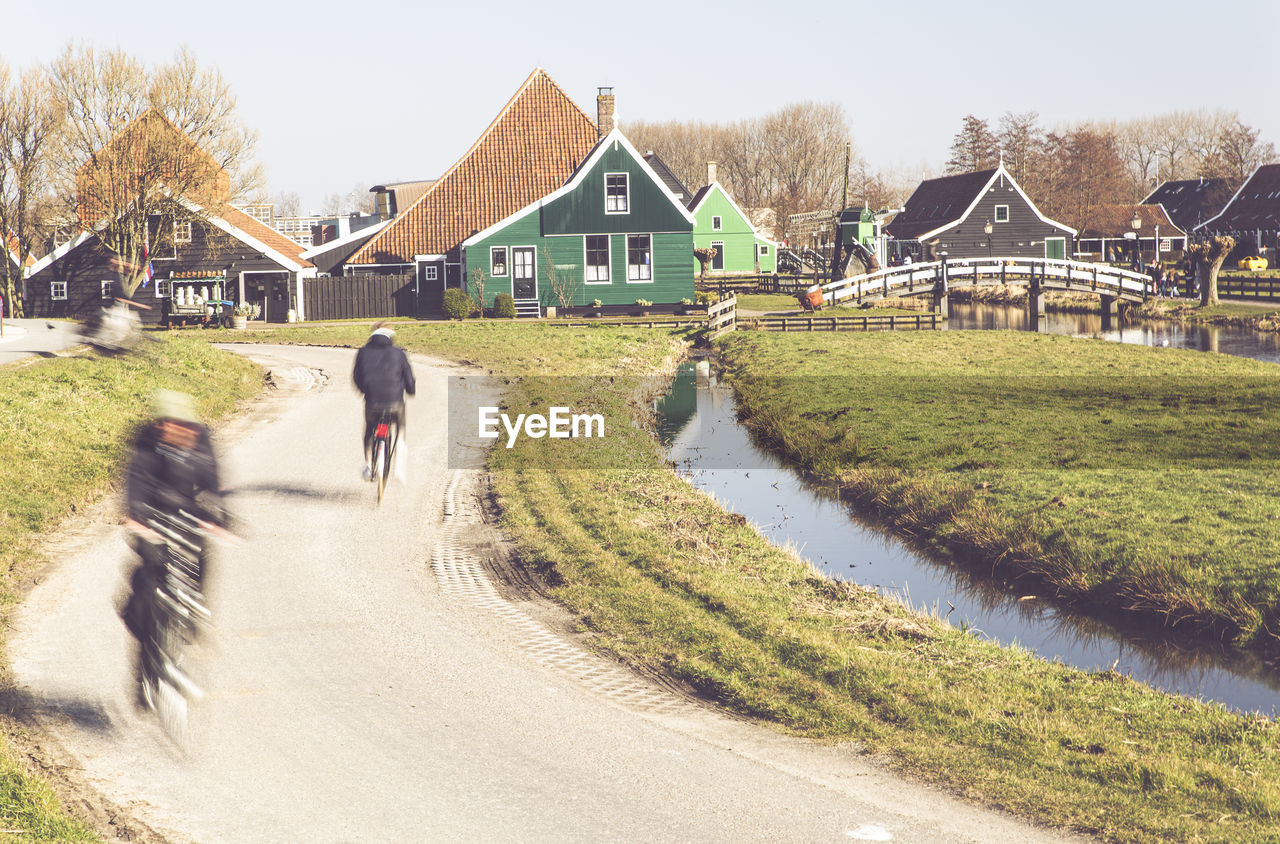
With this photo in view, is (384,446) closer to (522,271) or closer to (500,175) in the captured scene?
(522,271)

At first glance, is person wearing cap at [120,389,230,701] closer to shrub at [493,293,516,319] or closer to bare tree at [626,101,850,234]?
shrub at [493,293,516,319]

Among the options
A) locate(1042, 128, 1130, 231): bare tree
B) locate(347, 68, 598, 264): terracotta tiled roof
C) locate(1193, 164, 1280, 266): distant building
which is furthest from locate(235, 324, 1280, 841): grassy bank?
locate(1042, 128, 1130, 231): bare tree

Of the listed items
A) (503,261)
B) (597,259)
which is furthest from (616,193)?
(503,261)

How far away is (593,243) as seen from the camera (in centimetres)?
4597

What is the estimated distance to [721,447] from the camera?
2000 cm

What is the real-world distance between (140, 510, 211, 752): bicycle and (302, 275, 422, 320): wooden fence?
3966cm

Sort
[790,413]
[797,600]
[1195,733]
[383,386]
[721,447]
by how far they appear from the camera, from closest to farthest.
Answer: [1195,733], [797,600], [383,386], [721,447], [790,413]

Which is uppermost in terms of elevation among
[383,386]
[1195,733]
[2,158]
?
[2,158]

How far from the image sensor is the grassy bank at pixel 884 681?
623cm

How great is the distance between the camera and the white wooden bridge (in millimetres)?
47688

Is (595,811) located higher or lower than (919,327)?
lower

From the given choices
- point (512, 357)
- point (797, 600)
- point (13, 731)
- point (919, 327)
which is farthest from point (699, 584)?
point (919, 327)

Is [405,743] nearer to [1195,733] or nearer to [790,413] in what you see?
[1195,733]

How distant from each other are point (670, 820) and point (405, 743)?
1.81m
